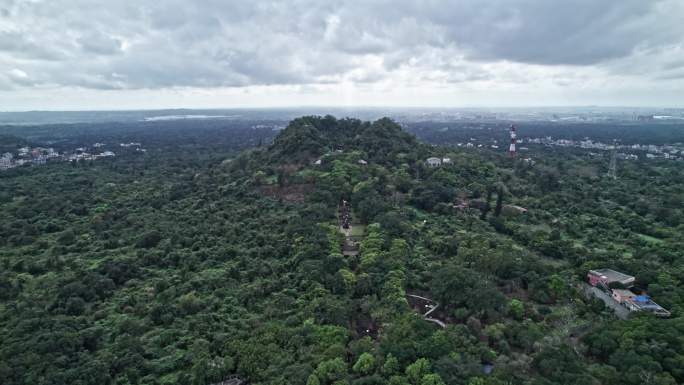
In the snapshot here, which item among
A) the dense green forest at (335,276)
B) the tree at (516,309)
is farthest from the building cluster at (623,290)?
the tree at (516,309)

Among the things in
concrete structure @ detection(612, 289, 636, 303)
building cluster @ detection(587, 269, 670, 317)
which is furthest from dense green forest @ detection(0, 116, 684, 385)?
concrete structure @ detection(612, 289, 636, 303)

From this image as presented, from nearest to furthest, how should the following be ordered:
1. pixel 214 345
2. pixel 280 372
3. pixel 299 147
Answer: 1. pixel 280 372
2. pixel 214 345
3. pixel 299 147

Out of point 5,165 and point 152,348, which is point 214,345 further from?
point 5,165

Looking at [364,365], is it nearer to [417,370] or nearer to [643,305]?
[417,370]

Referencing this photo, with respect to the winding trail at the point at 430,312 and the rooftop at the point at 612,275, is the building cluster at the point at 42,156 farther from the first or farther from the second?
the rooftop at the point at 612,275

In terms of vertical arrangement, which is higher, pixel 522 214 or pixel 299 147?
pixel 299 147

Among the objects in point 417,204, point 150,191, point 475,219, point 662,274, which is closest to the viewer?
point 662,274

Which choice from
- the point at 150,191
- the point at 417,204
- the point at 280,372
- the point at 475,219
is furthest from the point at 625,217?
the point at 150,191
